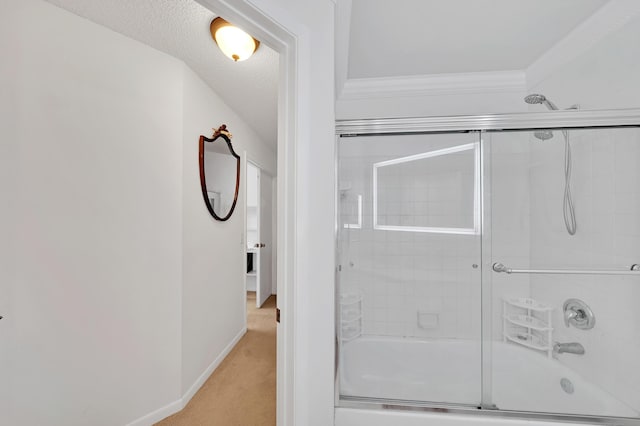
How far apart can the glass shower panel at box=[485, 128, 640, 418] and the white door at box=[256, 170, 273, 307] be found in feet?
9.35

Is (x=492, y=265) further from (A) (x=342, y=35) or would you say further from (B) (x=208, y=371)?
(B) (x=208, y=371)

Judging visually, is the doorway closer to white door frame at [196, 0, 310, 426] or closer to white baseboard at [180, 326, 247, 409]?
white baseboard at [180, 326, 247, 409]

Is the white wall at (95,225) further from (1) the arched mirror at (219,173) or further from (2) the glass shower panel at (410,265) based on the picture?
(2) the glass shower panel at (410,265)

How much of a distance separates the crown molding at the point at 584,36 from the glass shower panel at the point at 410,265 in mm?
986

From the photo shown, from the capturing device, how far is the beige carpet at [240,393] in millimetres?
1681

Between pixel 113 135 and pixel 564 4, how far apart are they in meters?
2.64

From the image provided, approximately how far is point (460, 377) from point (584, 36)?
212 cm

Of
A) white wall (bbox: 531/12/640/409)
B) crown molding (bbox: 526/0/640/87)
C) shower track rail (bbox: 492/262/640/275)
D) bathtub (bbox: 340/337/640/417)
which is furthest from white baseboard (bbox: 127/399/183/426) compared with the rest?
crown molding (bbox: 526/0/640/87)

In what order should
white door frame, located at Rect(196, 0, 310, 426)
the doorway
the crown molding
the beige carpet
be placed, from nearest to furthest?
white door frame, located at Rect(196, 0, 310, 426), the crown molding, the beige carpet, the doorway

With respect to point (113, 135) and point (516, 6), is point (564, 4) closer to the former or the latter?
point (516, 6)

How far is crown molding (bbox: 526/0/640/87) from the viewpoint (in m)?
1.32

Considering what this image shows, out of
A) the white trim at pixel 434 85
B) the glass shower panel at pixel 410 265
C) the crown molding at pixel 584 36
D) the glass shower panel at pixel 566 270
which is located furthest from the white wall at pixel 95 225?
the crown molding at pixel 584 36

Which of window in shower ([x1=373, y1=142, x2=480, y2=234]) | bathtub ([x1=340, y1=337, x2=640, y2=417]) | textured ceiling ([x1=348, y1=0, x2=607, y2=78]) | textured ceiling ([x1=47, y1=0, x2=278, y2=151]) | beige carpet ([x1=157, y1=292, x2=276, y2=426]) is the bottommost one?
beige carpet ([x1=157, y1=292, x2=276, y2=426])

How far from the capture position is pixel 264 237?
3.81 m
